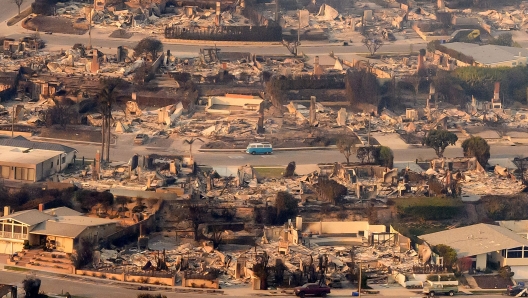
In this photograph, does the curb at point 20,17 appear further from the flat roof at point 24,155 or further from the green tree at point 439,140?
the green tree at point 439,140

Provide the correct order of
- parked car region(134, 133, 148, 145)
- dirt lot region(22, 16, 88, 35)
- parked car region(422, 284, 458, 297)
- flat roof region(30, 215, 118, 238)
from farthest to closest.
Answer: dirt lot region(22, 16, 88, 35)
parked car region(134, 133, 148, 145)
flat roof region(30, 215, 118, 238)
parked car region(422, 284, 458, 297)

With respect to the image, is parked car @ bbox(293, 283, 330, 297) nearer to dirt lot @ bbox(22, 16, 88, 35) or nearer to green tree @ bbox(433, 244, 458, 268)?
green tree @ bbox(433, 244, 458, 268)

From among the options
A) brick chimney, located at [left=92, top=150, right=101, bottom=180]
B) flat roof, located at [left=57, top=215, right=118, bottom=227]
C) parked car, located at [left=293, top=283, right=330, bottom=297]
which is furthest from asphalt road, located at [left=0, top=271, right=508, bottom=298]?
brick chimney, located at [left=92, top=150, right=101, bottom=180]

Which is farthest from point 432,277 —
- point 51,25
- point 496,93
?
point 51,25

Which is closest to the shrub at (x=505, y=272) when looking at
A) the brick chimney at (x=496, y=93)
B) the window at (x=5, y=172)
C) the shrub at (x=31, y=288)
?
the shrub at (x=31, y=288)

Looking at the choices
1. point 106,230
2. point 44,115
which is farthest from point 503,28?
point 106,230

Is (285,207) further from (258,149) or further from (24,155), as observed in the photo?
(24,155)
